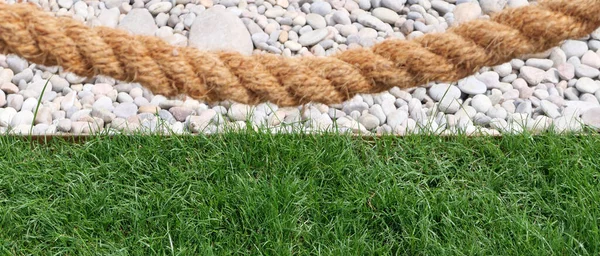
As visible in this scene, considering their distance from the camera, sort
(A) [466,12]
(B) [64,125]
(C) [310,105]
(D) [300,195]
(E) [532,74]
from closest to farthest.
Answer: (D) [300,195]
(B) [64,125]
(C) [310,105]
(E) [532,74]
(A) [466,12]

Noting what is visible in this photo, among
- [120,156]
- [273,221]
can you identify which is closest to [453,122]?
[273,221]

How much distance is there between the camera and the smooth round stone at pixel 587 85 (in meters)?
2.94

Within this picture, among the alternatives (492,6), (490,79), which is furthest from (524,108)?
(492,6)

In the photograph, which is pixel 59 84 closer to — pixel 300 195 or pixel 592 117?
pixel 300 195

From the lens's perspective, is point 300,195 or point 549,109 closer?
point 300,195

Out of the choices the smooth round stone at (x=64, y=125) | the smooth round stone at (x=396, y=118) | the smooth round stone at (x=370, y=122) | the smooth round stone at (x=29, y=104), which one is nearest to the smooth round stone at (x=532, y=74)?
the smooth round stone at (x=396, y=118)

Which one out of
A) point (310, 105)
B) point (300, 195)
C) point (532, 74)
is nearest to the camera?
point (300, 195)

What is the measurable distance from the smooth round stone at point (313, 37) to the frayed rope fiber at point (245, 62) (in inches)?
6.7

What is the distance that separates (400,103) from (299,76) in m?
0.34

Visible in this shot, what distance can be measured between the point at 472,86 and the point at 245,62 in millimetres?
763

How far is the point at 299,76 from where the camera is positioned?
289cm

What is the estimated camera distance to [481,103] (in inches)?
112

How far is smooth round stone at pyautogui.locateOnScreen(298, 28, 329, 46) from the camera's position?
314 cm

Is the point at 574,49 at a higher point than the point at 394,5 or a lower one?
lower
